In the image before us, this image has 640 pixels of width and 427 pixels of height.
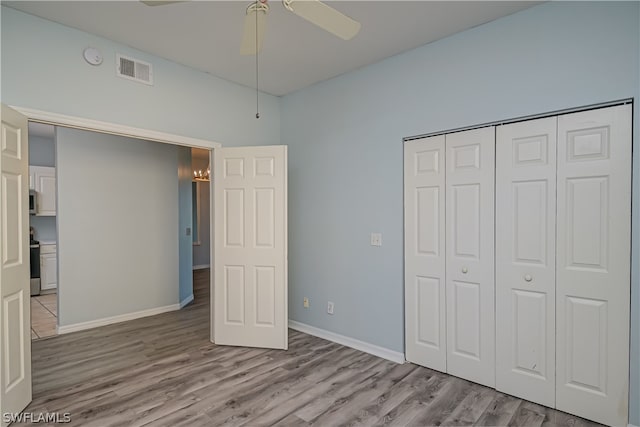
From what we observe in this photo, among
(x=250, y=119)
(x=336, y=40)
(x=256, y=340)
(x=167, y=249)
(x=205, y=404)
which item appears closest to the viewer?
(x=205, y=404)

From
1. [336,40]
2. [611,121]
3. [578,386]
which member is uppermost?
[336,40]

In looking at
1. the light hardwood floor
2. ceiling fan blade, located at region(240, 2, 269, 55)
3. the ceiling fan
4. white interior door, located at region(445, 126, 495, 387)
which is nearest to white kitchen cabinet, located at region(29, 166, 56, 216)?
the light hardwood floor

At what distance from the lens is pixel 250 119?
166 inches

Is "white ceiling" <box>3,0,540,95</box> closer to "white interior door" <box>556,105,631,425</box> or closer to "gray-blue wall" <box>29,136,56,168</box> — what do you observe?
"white interior door" <box>556,105,631,425</box>

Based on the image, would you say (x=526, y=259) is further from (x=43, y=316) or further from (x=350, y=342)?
(x=43, y=316)

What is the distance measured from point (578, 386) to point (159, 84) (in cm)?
423

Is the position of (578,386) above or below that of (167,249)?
below

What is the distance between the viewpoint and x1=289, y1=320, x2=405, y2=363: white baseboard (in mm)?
3389

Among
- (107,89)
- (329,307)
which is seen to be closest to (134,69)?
(107,89)

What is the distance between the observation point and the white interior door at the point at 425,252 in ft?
10.1

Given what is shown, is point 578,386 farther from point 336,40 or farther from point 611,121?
point 336,40

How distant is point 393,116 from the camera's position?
133 inches

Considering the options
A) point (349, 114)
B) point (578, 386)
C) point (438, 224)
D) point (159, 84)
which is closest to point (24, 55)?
point (159, 84)

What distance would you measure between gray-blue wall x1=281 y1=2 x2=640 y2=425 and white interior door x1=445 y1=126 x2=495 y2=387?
0.26 meters
